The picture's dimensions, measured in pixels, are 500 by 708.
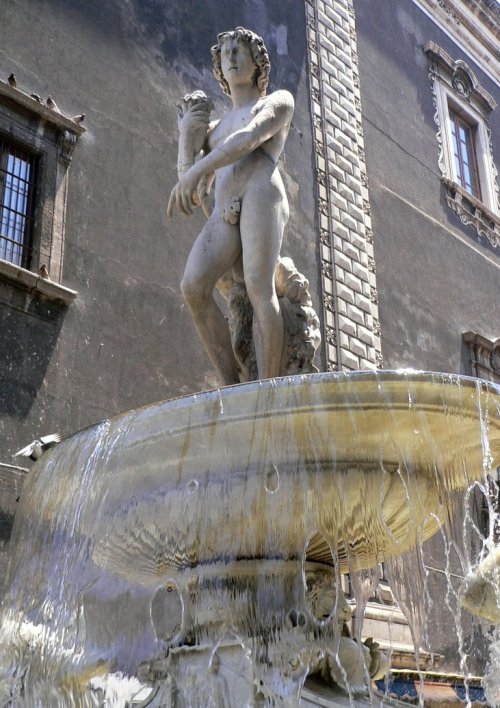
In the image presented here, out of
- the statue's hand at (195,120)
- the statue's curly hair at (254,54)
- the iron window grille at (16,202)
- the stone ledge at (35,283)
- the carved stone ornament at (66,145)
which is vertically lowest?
the statue's hand at (195,120)

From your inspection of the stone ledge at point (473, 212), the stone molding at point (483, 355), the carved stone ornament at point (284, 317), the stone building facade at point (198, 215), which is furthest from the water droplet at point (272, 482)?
the stone ledge at point (473, 212)

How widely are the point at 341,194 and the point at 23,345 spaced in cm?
525

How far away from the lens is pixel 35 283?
7332 millimetres

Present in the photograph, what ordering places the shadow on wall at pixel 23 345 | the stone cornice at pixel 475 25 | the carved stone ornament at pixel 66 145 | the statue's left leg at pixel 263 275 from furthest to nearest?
the stone cornice at pixel 475 25 < the carved stone ornament at pixel 66 145 < the shadow on wall at pixel 23 345 < the statue's left leg at pixel 263 275

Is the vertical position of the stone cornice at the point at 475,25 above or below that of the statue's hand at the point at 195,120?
above

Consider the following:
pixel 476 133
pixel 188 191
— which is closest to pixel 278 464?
pixel 188 191

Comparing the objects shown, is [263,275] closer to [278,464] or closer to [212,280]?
[212,280]

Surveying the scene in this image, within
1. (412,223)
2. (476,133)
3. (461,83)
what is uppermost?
(461,83)

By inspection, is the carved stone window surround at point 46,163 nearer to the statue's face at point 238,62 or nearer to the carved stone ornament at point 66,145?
the carved stone ornament at point 66,145

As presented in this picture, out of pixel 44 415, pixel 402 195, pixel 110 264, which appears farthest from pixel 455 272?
pixel 44 415

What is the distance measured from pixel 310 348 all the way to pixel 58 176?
4.03m

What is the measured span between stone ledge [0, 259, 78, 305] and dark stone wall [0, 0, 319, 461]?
0.12 m

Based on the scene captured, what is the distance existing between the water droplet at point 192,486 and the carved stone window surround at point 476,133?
11.0 m

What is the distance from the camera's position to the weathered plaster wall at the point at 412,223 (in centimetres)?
1194
